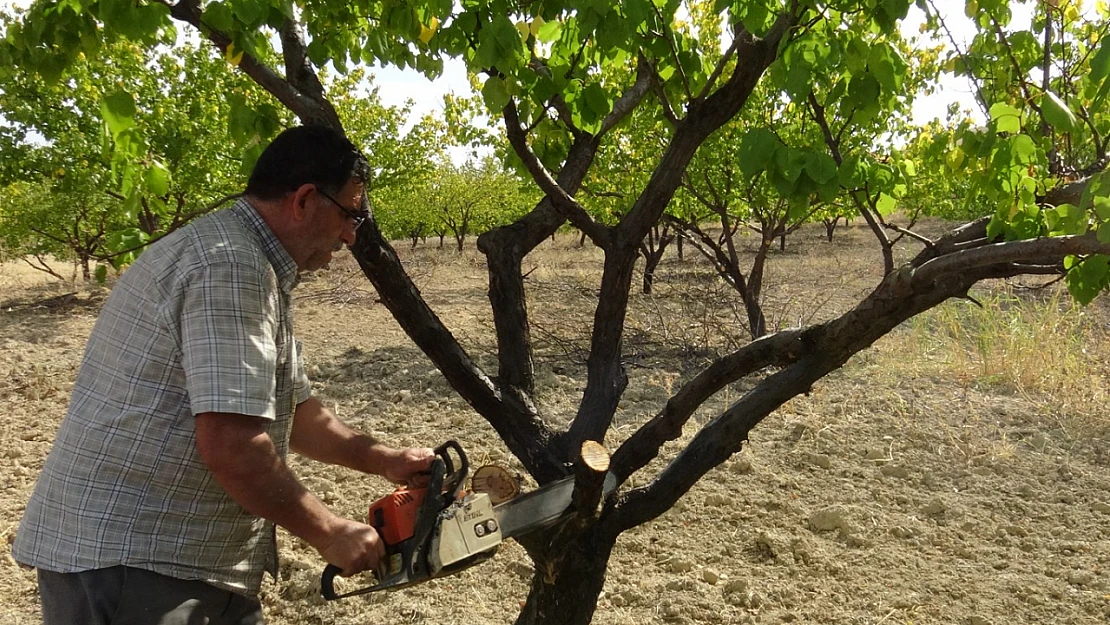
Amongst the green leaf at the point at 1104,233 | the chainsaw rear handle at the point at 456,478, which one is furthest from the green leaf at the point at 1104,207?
the chainsaw rear handle at the point at 456,478

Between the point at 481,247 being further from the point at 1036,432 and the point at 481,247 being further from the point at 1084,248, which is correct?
the point at 1036,432

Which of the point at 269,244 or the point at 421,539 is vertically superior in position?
the point at 269,244

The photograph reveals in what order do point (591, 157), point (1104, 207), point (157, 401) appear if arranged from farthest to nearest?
point (591, 157) → point (157, 401) → point (1104, 207)

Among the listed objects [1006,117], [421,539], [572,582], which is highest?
[1006,117]

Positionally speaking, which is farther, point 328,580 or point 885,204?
point 885,204

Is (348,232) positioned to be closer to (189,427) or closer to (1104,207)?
(189,427)

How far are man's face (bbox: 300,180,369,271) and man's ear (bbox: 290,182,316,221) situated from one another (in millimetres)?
16

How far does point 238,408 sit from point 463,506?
0.60m

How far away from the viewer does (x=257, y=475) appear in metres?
1.51

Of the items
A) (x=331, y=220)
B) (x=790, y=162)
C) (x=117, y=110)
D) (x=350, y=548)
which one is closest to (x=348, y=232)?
(x=331, y=220)

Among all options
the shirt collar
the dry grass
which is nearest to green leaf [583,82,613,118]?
the shirt collar

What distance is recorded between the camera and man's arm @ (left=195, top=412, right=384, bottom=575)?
149 centimetres

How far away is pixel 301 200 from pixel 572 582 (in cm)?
149

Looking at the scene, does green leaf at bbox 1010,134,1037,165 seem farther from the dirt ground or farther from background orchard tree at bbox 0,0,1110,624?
the dirt ground
